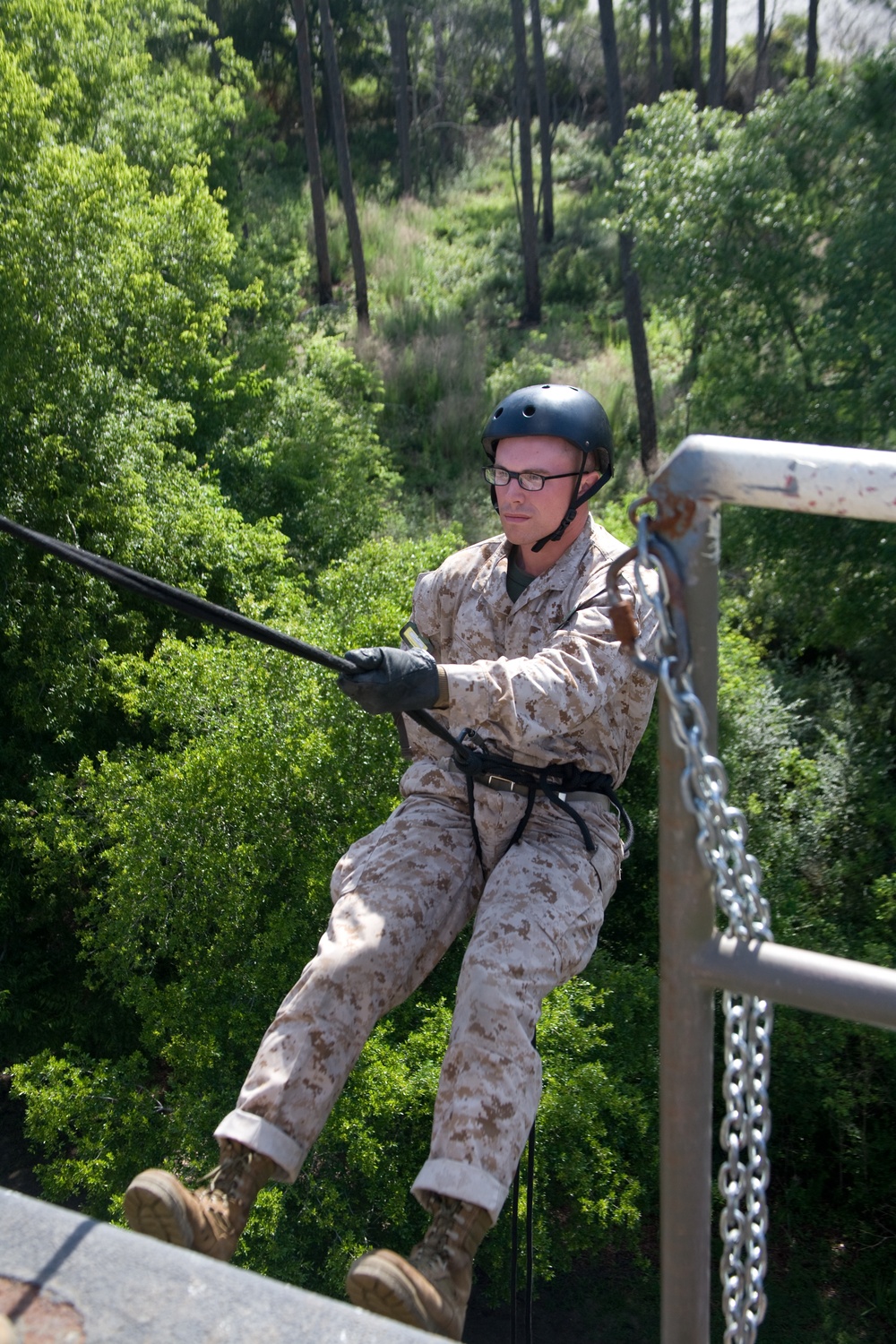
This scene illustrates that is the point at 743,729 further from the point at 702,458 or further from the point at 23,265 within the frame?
the point at 702,458

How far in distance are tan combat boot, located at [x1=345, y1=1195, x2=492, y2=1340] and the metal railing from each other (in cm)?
78

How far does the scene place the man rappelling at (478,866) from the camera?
247 cm

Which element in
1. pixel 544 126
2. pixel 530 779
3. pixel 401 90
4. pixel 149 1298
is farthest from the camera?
pixel 401 90

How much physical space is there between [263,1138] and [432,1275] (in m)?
0.44

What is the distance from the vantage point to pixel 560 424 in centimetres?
350

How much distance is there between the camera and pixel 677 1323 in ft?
5.27

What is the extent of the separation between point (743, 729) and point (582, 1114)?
399 cm

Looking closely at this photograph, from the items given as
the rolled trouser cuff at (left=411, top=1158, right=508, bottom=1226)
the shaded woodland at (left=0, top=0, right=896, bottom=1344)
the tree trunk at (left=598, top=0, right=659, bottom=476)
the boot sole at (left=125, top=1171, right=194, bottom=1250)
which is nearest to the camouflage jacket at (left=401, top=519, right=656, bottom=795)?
the rolled trouser cuff at (left=411, top=1158, right=508, bottom=1226)

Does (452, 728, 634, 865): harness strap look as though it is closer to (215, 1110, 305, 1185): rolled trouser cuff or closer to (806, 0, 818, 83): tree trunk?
(215, 1110, 305, 1185): rolled trouser cuff

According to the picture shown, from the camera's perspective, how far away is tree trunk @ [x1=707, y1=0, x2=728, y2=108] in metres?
19.8

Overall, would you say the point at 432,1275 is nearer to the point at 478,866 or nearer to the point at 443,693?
the point at 478,866

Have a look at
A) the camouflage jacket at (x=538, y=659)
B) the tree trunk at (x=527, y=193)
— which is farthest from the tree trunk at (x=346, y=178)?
the camouflage jacket at (x=538, y=659)

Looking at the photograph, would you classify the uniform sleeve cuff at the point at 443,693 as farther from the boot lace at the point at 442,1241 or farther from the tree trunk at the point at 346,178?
the tree trunk at the point at 346,178

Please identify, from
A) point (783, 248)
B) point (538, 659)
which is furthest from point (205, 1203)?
point (783, 248)
